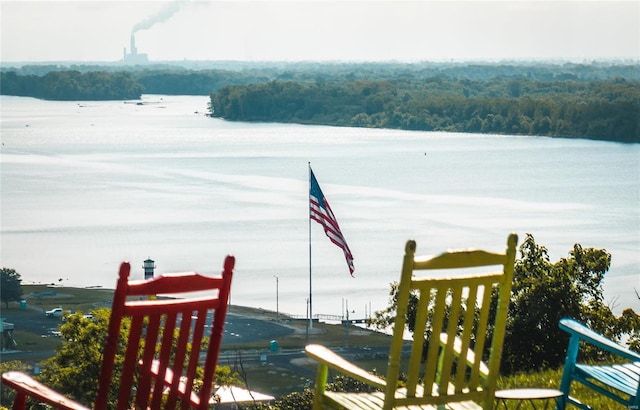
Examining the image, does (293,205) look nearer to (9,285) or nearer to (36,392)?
(9,285)

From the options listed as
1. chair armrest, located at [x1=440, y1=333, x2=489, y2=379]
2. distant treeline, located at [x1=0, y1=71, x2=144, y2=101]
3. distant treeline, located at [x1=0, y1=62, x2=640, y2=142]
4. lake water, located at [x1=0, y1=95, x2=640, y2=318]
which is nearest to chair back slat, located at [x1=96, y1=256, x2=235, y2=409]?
chair armrest, located at [x1=440, y1=333, x2=489, y2=379]

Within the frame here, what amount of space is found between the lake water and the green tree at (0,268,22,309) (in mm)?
1731

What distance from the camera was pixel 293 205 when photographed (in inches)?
2121

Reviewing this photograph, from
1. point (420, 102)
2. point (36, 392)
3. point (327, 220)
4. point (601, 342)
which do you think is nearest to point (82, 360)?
point (327, 220)

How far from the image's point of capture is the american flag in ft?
62.6

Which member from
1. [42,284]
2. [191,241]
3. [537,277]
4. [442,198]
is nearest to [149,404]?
[537,277]

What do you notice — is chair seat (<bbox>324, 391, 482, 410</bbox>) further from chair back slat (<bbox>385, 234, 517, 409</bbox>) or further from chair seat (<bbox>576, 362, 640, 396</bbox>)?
chair seat (<bbox>576, 362, 640, 396</bbox>)

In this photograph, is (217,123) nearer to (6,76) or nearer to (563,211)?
(6,76)

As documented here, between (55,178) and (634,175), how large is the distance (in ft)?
104

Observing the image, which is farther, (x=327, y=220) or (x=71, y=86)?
(x=71, y=86)

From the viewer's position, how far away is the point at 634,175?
65750mm

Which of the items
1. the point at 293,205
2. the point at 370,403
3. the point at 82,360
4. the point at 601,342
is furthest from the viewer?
the point at 293,205

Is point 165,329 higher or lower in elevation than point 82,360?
higher

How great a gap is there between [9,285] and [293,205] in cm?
1869
